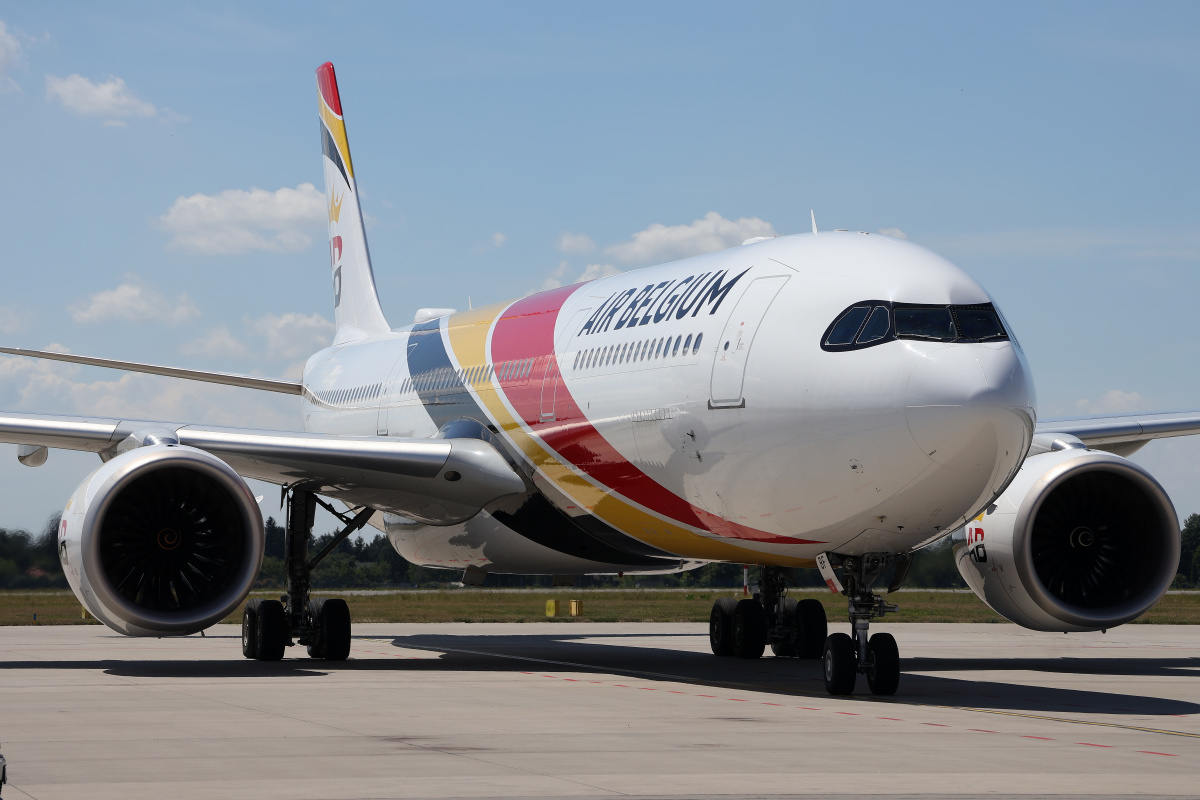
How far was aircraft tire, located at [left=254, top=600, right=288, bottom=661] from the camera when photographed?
17.2 m

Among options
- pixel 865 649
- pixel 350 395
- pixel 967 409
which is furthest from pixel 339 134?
pixel 967 409

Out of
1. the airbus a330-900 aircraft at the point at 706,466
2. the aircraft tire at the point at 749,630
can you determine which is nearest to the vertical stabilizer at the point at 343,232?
the airbus a330-900 aircraft at the point at 706,466

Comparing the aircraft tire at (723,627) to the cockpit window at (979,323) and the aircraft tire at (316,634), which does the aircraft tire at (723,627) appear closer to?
the aircraft tire at (316,634)

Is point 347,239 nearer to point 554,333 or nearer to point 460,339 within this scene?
point 460,339

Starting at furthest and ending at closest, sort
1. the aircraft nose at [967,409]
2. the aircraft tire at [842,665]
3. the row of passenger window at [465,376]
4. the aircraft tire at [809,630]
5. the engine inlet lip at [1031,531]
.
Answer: the aircraft tire at [809,630] → the row of passenger window at [465,376] → the engine inlet lip at [1031,531] → the aircraft tire at [842,665] → the aircraft nose at [967,409]

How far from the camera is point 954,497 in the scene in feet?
37.4

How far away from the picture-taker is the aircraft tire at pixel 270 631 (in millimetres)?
17188

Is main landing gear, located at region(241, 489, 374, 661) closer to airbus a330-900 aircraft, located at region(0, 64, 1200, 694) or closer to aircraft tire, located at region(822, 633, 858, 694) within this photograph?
airbus a330-900 aircraft, located at region(0, 64, 1200, 694)

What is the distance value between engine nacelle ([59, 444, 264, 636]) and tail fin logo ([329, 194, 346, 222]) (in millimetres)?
12496

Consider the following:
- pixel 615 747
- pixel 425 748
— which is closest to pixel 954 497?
pixel 615 747

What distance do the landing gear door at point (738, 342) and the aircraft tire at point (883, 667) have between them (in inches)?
88.9

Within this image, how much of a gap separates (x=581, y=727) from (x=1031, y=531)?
627 centimetres

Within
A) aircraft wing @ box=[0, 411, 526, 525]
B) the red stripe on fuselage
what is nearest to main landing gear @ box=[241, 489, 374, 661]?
aircraft wing @ box=[0, 411, 526, 525]

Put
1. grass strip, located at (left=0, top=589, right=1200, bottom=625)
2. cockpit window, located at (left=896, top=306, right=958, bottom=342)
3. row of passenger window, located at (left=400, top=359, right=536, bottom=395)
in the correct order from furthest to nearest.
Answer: grass strip, located at (left=0, top=589, right=1200, bottom=625) < row of passenger window, located at (left=400, top=359, right=536, bottom=395) < cockpit window, located at (left=896, top=306, right=958, bottom=342)
